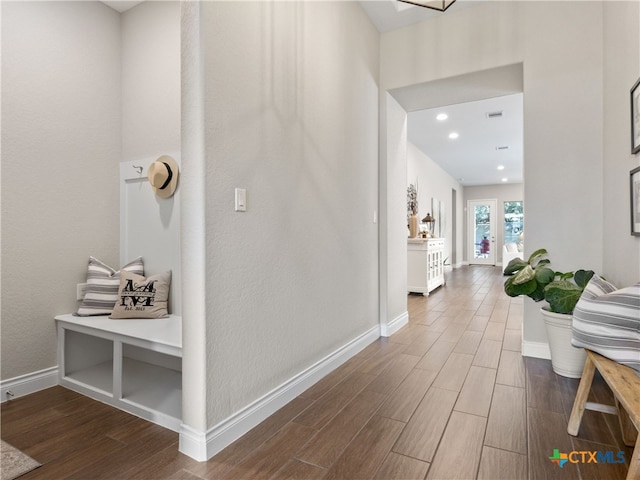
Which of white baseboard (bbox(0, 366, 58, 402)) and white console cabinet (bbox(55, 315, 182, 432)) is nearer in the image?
white console cabinet (bbox(55, 315, 182, 432))

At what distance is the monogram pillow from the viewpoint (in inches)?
94.7

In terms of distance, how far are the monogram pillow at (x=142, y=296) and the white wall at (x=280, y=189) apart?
999mm

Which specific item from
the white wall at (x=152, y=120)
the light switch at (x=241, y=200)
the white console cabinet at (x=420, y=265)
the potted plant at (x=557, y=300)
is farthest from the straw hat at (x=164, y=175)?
the white console cabinet at (x=420, y=265)

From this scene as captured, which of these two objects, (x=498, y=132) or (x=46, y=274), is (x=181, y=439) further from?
(x=498, y=132)

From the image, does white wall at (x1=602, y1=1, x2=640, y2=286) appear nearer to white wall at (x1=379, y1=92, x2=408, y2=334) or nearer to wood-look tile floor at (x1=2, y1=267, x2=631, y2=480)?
wood-look tile floor at (x1=2, y1=267, x2=631, y2=480)

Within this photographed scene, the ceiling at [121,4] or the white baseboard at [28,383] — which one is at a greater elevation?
the ceiling at [121,4]

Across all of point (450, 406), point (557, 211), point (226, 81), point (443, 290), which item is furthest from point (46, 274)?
point (443, 290)

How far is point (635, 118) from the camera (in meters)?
1.99

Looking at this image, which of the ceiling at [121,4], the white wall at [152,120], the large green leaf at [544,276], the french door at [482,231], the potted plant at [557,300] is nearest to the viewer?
the potted plant at [557,300]

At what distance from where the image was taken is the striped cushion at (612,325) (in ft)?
4.65

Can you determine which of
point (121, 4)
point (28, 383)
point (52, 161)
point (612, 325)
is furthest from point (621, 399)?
point (121, 4)

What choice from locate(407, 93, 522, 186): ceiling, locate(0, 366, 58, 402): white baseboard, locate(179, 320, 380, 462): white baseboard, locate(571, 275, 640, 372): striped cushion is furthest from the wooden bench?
locate(407, 93, 522, 186): ceiling

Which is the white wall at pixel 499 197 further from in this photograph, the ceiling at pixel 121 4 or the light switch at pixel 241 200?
the light switch at pixel 241 200

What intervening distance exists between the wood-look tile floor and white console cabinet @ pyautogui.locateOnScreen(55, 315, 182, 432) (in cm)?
8
